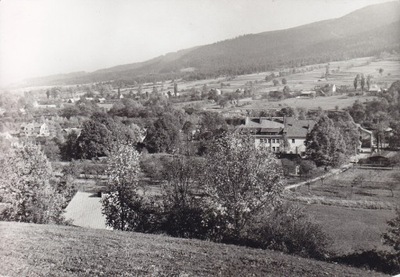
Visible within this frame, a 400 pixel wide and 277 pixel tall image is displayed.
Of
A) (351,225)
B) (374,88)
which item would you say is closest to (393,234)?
(351,225)

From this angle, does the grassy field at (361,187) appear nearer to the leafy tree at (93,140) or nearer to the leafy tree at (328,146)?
the leafy tree at (328,146)

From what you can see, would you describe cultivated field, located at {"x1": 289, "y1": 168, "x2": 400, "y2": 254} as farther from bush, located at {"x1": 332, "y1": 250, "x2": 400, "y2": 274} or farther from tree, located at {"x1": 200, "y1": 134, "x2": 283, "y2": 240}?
tree, located at {"x1": 200, "y1": 134, "x2": 283, "y2": 240}

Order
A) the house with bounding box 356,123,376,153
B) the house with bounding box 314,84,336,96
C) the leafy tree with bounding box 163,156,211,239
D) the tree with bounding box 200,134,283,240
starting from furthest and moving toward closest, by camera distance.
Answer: the house with bounding box 356,123,376,153, the house with bounding box 314,84,336,96, the leafy tree with bounding box 163,156,211,239, the tree with bounding box 200,134,283,240

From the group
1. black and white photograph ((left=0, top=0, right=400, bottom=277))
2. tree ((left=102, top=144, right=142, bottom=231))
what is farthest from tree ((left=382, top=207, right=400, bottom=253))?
tree ((left=102, top=144, right=142, bottom=231))

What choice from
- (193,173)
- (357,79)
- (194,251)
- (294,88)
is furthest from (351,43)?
(194,251)

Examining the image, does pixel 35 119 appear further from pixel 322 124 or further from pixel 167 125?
pixel 322 124

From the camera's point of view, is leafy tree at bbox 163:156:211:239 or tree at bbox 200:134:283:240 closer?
tree at bbox 200:134:283:240

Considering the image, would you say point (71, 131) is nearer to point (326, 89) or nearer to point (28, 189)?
point (28, 189)
